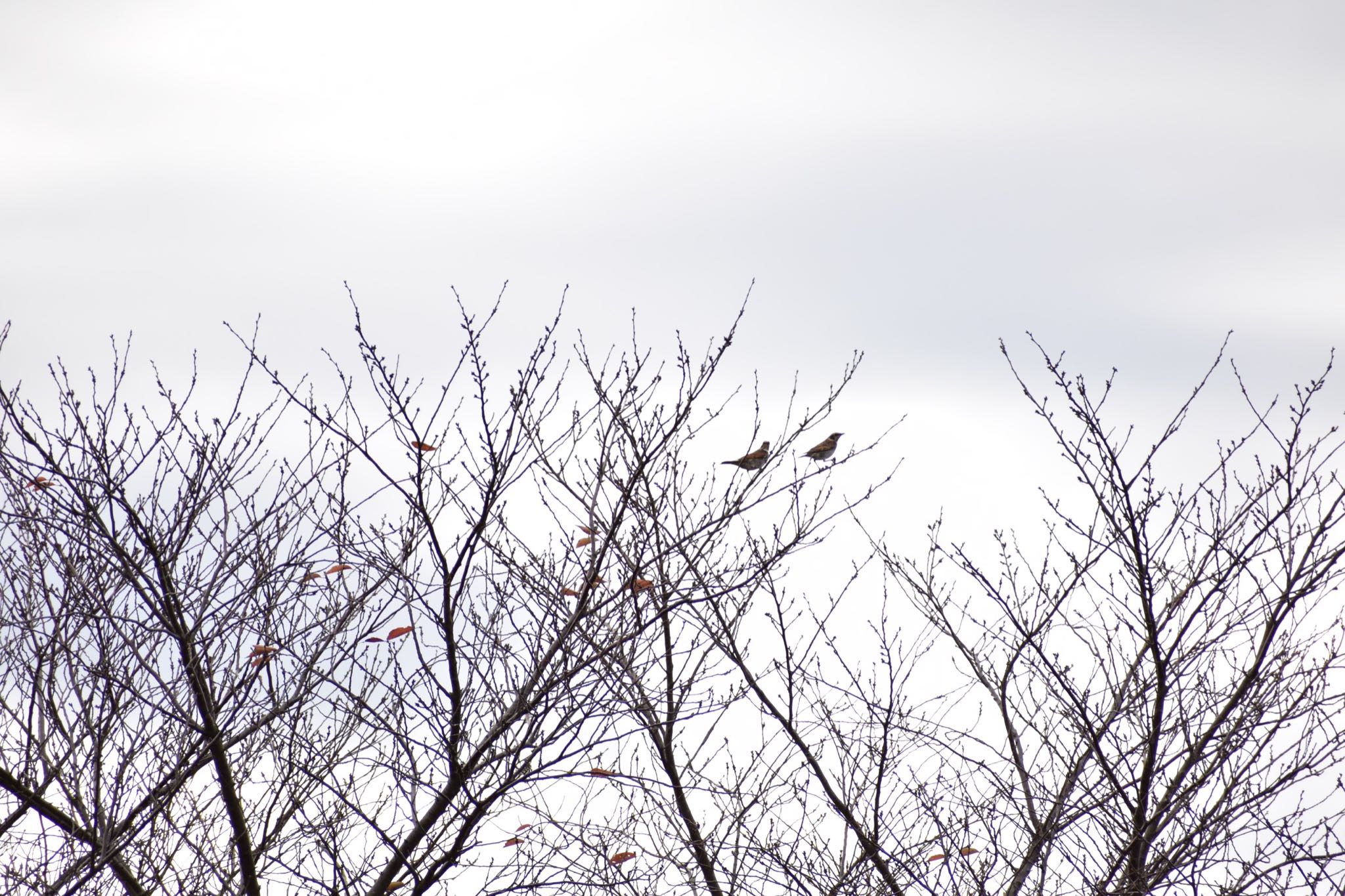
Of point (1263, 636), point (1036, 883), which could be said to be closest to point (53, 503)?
point (1036, 883)

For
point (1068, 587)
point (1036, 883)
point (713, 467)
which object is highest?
point (713, 467)

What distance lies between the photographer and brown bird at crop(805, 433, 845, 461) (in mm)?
6078

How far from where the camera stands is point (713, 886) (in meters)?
6.91

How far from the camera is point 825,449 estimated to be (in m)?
6.19

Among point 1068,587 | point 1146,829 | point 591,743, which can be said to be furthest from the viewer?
point 1068,587

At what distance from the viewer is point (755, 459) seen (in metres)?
6.10

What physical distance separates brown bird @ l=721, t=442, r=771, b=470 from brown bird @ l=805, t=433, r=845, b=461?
231mm

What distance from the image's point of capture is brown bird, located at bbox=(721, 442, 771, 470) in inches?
239

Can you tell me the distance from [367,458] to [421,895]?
7.31 ft

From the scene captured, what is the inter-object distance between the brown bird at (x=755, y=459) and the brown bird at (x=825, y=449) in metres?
0.23

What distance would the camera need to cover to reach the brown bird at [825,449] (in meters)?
6.08

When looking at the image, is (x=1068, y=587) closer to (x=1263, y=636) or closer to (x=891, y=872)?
(x=1263, y=636)

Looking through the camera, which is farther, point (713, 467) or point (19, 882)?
point (713, 467)

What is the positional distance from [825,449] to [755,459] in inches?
16.7
